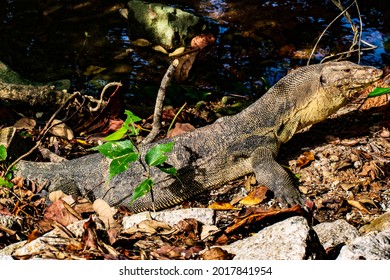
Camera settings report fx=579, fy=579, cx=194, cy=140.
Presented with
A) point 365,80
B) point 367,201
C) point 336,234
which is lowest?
point 367,201

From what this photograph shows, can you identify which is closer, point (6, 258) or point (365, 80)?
point (6, 258)

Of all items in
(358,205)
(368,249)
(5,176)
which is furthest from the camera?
(5,176)

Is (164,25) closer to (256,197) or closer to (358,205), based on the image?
(256,197)

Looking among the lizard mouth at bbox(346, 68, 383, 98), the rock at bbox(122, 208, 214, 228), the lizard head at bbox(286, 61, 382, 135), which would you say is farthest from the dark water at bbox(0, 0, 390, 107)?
the rock at bbox(122, 208, 214, 228)

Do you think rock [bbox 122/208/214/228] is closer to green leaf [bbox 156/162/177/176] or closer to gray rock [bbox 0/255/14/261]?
green leaf [bbox 156/162/177/176]

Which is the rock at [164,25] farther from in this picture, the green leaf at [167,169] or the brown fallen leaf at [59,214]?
the brown fallen leaf at [59,214]

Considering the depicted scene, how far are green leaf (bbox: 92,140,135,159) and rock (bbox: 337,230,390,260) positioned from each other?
181 cm

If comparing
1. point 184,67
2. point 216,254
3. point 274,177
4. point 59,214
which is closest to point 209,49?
point 184,67

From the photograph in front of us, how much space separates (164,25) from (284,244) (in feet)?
19.5

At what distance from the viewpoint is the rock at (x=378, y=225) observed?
4039 millimetres

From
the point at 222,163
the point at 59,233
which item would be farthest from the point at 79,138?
the point at 59,233

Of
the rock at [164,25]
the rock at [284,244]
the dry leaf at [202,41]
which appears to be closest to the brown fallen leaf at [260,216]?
the rock at [284,244]

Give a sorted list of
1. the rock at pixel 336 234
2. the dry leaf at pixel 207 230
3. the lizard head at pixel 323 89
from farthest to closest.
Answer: the lizard head at pixel 323 89
the dry leaf at pixel 207 230
the rock at pixel 336 234

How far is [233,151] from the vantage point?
5.39 meters
